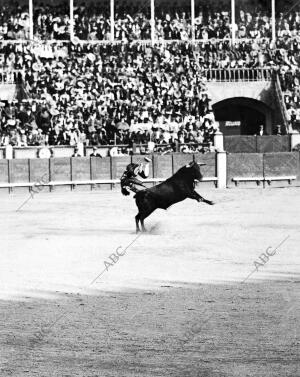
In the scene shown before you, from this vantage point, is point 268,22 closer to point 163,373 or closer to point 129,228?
point 129,228

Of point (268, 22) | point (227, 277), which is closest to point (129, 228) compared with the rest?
point (227, 277)

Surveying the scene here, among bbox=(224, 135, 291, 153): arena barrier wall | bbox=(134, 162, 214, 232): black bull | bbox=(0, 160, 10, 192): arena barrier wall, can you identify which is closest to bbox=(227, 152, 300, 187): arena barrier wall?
bbox=(224, 135, 291, 153): arena barrier wall

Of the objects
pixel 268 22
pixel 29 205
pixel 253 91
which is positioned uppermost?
pixel 268 22

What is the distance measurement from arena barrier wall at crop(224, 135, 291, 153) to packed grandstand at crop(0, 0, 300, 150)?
90 centimetres

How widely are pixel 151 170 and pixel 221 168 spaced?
2.18 m

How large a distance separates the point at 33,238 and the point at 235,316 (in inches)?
351

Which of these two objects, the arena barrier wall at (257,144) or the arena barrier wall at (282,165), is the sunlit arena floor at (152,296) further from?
the arena barrier wall at (257,144)

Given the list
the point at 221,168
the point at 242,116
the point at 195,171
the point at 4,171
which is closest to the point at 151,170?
the point at 221,168

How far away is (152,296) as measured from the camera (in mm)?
11688

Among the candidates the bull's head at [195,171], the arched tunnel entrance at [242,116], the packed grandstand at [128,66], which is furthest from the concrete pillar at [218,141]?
the bull's head at [195,171]

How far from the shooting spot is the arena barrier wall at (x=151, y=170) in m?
32.7

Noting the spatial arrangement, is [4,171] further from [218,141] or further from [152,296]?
[152,296]

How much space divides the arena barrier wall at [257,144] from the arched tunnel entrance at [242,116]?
3580mm

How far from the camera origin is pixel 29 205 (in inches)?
1078
